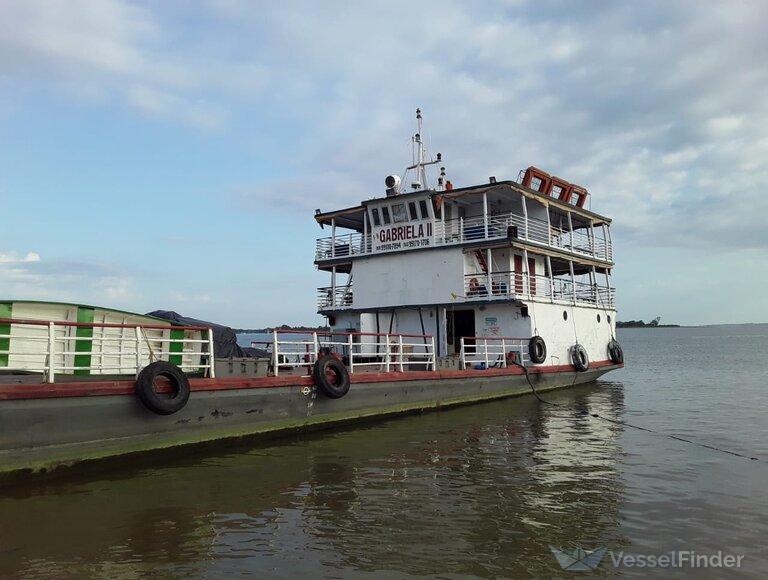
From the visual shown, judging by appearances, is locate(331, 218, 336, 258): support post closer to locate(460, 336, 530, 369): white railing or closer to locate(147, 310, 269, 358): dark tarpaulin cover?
locate(460, 336, 530, 369): white railing

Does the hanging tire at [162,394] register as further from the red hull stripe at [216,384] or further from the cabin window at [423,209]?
the cabin window at [423,209]

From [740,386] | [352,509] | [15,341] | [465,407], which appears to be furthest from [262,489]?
[740,386]

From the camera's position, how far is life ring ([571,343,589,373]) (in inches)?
771

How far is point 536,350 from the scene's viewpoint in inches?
696

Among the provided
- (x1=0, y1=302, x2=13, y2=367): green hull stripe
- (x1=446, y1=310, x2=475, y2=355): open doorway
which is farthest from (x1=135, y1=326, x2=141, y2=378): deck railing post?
(x1=446, y1=310, x2=475, y2=355): open doorway

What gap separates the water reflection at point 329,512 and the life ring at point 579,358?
30.7ft

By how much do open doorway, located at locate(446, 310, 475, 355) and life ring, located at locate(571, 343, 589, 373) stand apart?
11.7 feet

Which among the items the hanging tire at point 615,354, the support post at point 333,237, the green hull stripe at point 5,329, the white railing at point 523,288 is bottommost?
the hanging tire at point 615,354

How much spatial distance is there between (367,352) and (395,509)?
36.8ft

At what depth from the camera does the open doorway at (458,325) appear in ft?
63.7

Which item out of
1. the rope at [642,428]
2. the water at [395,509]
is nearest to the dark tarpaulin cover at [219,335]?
the water at [395,509]

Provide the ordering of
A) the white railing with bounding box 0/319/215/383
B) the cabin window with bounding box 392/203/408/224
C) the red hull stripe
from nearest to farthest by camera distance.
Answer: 1. the red hull stripe
2. the white railing with bounding box 0/319/215/383
3. the cabin window with bounding box 392/203/408/224

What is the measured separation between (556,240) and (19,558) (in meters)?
20.6

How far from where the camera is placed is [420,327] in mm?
19125
